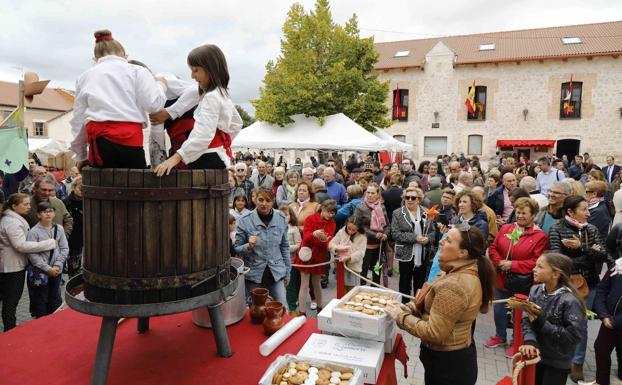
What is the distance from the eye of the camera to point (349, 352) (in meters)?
2.62

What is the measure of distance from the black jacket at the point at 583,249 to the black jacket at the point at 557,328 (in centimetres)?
129

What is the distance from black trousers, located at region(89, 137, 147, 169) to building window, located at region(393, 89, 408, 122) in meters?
26.9

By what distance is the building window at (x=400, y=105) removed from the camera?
27734 millimetres

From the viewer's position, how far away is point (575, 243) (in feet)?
14.0

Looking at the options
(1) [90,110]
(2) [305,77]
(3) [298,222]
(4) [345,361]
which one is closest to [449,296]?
(4) [345,361]

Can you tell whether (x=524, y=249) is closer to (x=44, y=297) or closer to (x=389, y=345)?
(x=389, y=345)

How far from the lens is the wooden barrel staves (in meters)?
2.17

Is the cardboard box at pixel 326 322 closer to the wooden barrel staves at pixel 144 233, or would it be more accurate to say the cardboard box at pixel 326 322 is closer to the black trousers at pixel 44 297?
the wooden barrel staves at pixel 144 233

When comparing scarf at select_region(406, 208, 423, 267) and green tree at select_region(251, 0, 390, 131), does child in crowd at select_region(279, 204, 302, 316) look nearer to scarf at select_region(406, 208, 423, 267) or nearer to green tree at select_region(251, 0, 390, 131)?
scarf at select_region(406, 208, 423, 267)

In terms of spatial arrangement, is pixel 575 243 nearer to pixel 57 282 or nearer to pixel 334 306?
pixel 334 306

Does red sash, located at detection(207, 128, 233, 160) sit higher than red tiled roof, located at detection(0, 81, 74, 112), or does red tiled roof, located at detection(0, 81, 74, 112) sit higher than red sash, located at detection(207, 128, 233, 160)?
red tiled roof, located at detection(0, 81, 74, 112)

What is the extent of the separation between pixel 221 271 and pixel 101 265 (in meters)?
0.67

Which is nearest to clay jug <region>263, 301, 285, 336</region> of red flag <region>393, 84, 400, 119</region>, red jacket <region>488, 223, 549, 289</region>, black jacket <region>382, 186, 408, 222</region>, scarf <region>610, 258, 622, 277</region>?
red jacket <region>488, 223, 549, 289</region>

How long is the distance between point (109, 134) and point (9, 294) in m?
3.92
